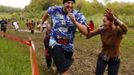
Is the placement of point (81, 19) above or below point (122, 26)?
above

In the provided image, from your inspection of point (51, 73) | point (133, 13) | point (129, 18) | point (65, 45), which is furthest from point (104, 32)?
point (133, 13)

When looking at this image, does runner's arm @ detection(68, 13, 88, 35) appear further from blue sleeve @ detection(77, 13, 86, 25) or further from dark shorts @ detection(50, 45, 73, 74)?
dark shorts @ detection(50, 45, 73, 74)

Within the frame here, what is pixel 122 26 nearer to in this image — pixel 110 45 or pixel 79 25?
pixel 110 45

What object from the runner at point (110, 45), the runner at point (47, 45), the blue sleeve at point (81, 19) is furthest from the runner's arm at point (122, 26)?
the runner at point (47, 45)

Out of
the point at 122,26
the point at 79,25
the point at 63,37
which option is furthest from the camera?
the point at 63,37

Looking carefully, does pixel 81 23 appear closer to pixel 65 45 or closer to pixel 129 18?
pixel 65 45

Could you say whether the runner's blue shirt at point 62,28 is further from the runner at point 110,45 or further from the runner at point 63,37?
the runner at point 110,45

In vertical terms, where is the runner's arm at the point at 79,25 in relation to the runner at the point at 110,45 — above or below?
above

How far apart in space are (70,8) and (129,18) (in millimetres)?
57936

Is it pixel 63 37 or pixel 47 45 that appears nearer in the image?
pixel 63 37

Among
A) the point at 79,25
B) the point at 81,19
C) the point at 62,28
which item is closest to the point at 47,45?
the point at 62,28

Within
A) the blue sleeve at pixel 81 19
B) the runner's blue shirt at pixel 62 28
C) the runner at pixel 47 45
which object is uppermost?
the blue sleeve at pixel 81 19

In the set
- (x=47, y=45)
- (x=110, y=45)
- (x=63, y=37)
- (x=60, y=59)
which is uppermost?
(x=63, y=37)

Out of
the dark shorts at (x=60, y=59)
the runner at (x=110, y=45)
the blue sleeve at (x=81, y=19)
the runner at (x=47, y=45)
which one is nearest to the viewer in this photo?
the blue sleeve at (x=81, y=19)
